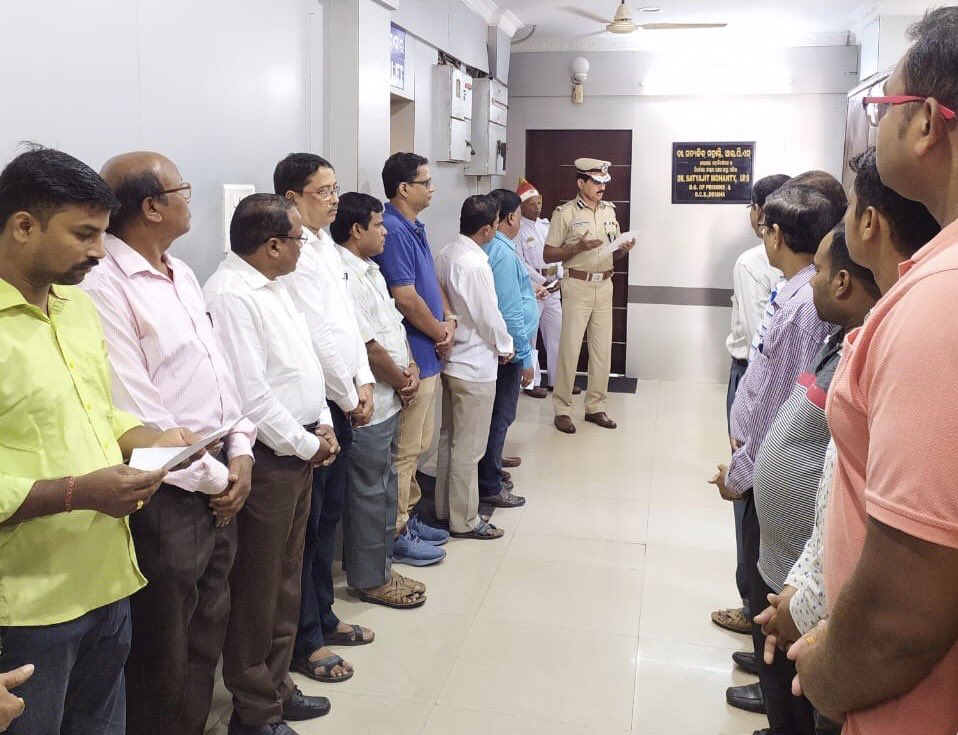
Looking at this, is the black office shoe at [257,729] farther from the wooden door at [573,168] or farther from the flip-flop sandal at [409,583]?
the wooden door at [573,168]

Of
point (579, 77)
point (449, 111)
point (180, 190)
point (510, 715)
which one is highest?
point (579, 77)

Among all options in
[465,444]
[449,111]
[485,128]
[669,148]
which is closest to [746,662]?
[465,444]

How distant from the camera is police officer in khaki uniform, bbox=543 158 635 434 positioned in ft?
20.0

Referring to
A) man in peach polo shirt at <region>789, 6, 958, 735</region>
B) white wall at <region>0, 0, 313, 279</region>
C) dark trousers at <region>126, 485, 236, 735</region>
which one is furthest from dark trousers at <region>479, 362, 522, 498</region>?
man in peach polo shirt at <region>789, 6, 958, 735</region>

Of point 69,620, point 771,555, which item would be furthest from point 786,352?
point 69,620

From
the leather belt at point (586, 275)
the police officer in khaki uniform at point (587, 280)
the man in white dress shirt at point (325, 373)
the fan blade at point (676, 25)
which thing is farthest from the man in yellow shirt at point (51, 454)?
the fan blade at point (676, 25)

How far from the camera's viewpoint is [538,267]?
679cm

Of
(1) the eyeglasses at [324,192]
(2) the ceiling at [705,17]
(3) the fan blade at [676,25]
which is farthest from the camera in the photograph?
(3) the fan blade at [676,25]

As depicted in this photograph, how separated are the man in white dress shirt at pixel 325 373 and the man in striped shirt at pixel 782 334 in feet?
3.99

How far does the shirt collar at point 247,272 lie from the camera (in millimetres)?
2387

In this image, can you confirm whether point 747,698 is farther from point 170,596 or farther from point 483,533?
point 170,596

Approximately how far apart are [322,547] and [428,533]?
1.02 metres

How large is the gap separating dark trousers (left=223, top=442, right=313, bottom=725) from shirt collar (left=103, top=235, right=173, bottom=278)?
59 cm

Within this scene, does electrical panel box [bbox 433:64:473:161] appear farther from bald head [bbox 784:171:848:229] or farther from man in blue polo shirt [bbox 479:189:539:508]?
bald head [bbox 784:171:848:229]
